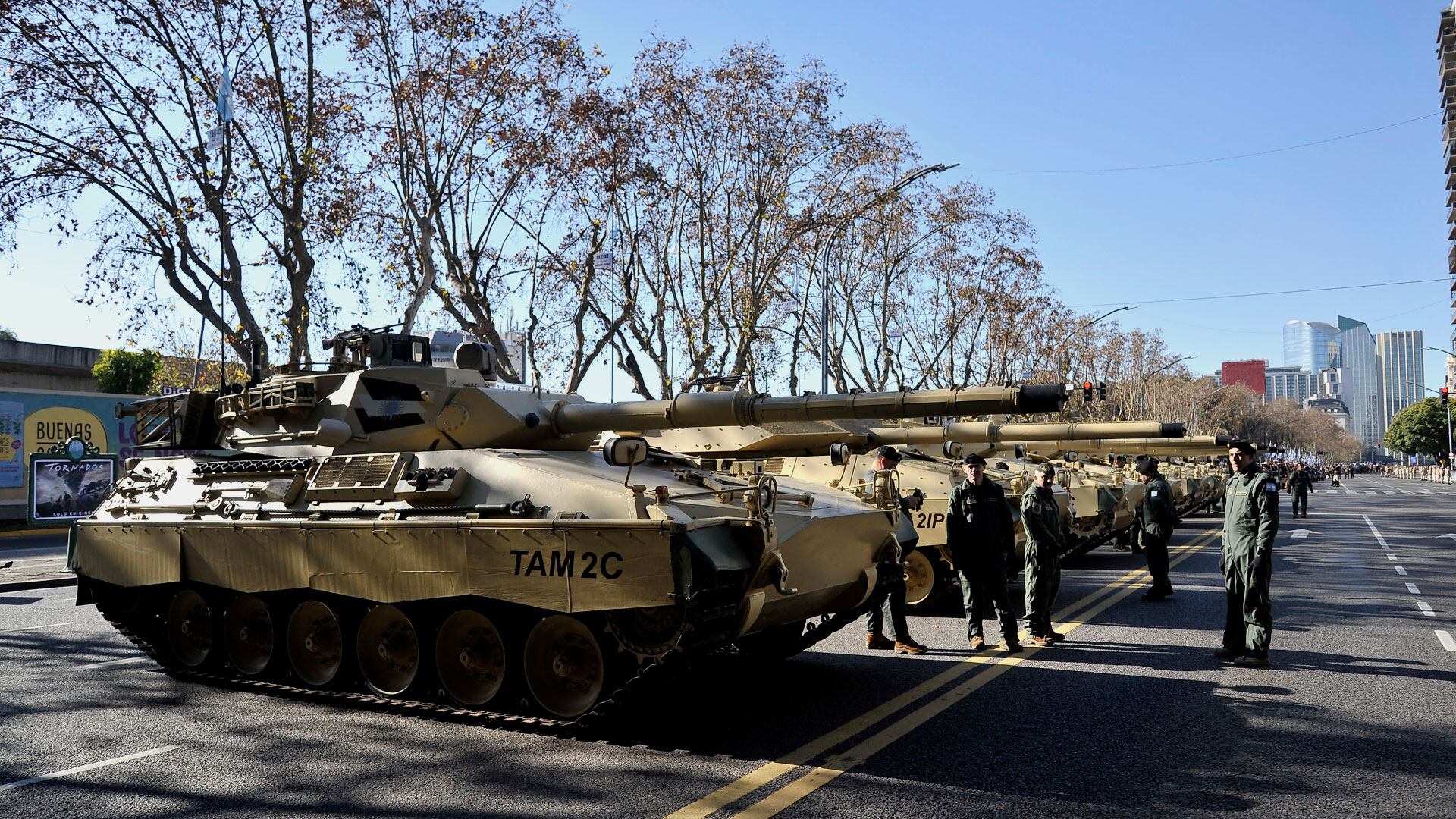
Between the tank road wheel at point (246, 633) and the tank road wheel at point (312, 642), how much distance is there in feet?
1.59

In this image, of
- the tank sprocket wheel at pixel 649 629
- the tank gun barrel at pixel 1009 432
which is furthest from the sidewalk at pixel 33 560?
the tank sprocket wheel at pixel 649 629

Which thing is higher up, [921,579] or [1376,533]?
[921,579]

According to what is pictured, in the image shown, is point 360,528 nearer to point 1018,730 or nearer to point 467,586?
point 467,586

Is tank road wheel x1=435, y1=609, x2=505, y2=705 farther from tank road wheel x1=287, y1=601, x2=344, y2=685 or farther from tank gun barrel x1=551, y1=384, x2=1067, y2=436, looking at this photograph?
tank gun barrel x1=551, y1=384, x2=1067, y2=436

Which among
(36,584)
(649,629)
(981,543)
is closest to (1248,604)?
(981,543)

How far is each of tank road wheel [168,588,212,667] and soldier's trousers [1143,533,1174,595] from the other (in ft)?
33.1

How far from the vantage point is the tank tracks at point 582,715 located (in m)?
6.61

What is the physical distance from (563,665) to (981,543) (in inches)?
159

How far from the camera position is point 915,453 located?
14.1 metres

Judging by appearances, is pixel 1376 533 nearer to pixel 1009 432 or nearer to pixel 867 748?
pixel 1009 432

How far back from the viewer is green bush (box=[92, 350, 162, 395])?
4188cm

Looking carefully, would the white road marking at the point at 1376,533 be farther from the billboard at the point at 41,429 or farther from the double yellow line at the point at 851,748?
the billboard at the point at 41,429

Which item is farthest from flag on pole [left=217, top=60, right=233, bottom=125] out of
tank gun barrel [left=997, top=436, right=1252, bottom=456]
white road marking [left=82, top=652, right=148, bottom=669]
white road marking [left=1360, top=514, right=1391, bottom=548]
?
white road marking [left=1360, top=514, right=1391, bottom=548]

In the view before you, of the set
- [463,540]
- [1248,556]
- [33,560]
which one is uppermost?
[463,540]
